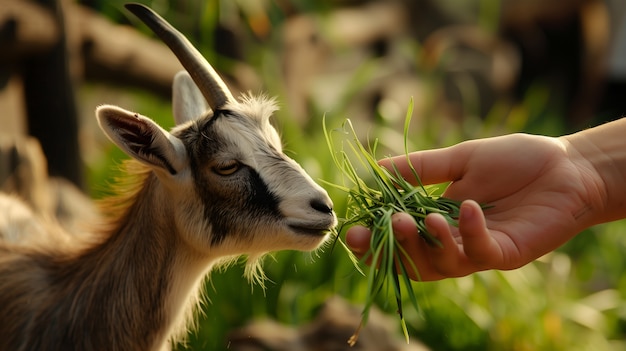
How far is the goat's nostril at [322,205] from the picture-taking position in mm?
2592

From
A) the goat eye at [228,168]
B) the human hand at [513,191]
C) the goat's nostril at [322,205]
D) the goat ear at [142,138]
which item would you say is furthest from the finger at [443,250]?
the goat ear at [142,138]

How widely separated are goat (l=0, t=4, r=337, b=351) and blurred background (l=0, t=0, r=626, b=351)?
0.78 feet

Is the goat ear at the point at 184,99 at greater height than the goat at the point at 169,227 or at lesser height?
greater

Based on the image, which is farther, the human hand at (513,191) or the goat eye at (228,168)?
the goat eye at (228,168)

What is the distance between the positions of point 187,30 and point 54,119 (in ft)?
4.07

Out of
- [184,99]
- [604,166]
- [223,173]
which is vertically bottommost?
[604,166]

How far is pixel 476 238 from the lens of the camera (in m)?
2.20

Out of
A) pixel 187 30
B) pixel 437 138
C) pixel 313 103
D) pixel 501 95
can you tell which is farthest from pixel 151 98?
pixel 501 95

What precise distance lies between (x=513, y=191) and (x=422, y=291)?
1794 millimetres

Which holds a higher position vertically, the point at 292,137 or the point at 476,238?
the point at 476,238

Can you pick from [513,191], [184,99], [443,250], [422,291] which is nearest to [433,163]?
[513,191]

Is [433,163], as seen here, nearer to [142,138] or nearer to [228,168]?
[228,168]

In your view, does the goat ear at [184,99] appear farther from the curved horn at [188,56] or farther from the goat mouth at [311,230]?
the goat mouth at [311,230]

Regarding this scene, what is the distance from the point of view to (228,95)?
287 centimetres
